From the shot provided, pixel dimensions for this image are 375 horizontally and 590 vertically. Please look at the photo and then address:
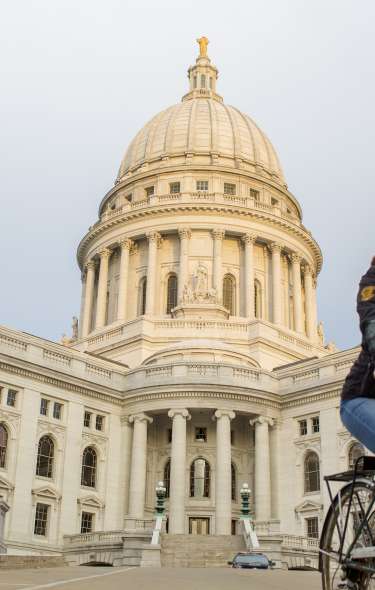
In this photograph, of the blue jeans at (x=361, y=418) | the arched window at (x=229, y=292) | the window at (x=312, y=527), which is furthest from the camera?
the arched window at (x=229, y=292)

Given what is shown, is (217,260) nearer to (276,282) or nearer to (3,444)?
A: (276,282)

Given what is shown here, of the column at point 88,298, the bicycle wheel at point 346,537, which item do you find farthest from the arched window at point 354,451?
the bicycle wheel at point 346,537

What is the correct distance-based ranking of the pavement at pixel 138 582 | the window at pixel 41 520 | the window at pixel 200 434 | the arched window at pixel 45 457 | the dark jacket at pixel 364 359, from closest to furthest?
the dark jacket at pixel 364 359 → the pavement at pixel 138 582 → the window at pixel 41 520 → the arched window at pixel 45 457 → the window at pixel 200 434

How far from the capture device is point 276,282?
255 ft

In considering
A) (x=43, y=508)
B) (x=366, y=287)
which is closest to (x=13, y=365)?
(x=43, y=508)

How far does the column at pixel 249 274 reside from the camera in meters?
74.6

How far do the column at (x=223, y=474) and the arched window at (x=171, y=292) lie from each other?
74.7ft

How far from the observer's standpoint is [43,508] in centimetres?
5153

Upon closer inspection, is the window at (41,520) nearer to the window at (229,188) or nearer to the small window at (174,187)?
the small window at (174,187)

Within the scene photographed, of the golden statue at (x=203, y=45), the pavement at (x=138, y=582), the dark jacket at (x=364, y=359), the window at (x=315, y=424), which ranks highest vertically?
the golden statue at (x=203, y=45)

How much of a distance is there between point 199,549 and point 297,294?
39.8 m

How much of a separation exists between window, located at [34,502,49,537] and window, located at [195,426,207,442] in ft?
40.7

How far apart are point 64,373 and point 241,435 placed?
47.3ft

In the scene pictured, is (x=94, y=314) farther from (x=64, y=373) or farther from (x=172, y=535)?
(x=172, y=535)
